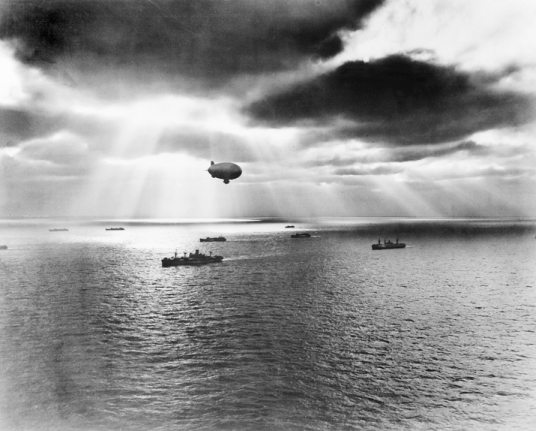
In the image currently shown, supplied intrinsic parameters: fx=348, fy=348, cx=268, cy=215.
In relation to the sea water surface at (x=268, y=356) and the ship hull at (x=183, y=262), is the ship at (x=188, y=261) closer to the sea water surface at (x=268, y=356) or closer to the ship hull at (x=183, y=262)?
the ship hull at (x=183, y=262)

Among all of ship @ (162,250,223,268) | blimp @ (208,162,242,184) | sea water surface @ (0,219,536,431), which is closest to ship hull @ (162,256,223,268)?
ship @ (162,250,223,268)

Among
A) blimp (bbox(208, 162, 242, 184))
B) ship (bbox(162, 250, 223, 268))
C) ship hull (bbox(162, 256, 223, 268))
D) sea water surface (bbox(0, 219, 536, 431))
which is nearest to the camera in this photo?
sea water surface (bbox(0, 219, 536, 431))

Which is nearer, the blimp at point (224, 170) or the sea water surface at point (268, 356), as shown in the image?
the sea water surface at point (268, 356)

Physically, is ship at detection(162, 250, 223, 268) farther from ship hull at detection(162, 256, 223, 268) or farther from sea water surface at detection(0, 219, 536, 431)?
sea water surface at detection(0, 219, 536, 431)

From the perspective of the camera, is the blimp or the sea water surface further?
the blimp

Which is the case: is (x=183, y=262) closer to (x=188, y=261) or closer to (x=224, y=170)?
(x=188, y=261)

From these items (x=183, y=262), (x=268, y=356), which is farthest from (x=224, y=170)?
(x=183, y=262)

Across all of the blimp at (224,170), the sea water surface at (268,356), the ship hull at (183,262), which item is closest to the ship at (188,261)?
the ship hull at (183,262)

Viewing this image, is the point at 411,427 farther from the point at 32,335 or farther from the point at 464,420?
the point at 32,335
